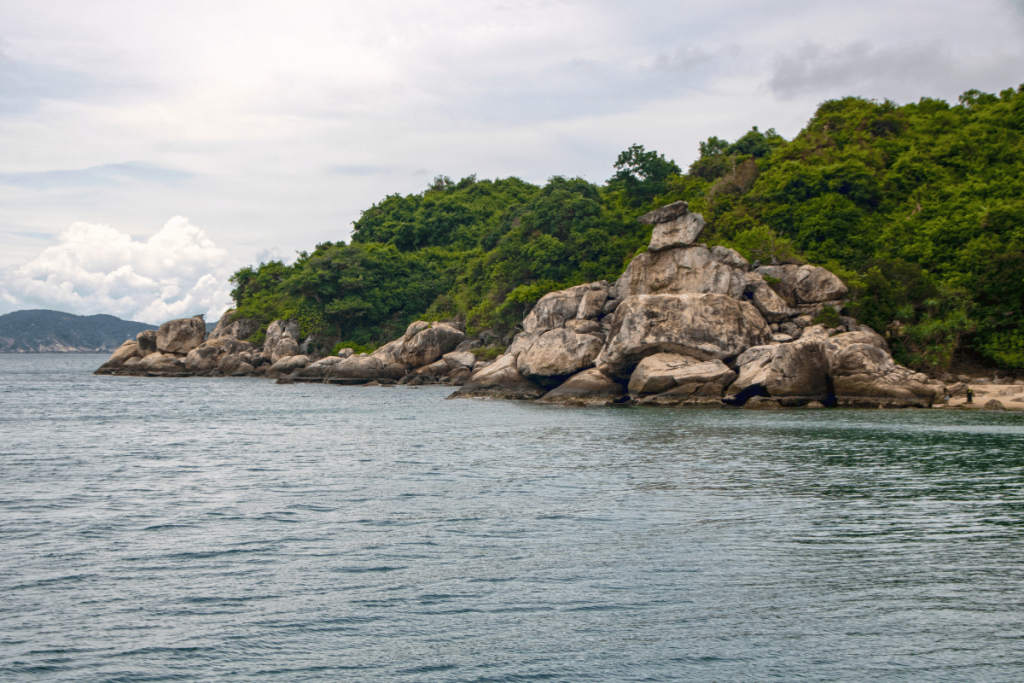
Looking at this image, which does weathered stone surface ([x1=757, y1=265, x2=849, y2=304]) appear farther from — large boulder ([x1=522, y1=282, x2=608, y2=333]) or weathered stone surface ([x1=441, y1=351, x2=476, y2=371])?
weathered stone surface ([x1=441, y1=351, x2=476, y2=371])

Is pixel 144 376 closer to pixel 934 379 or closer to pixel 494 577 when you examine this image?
pixel 934 379

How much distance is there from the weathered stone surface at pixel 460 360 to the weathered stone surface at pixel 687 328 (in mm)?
19381

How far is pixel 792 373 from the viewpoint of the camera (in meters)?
36.6

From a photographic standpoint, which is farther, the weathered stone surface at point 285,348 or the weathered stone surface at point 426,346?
the weathered stone surface at point 285,348

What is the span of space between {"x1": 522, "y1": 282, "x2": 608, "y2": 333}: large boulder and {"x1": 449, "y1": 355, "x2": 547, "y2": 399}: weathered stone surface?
3.06 meters

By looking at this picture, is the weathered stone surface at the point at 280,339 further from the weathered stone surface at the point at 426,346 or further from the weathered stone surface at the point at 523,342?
the weathered stone surface at the point at 523,342

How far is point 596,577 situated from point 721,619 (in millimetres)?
2184

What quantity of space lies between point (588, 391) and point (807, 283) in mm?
14572

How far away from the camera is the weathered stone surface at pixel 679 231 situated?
4497cm

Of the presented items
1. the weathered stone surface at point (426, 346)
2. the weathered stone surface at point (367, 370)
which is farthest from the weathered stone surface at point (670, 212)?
the weathered stone surface at point (367, 370)

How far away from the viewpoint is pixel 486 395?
4644 centimetres

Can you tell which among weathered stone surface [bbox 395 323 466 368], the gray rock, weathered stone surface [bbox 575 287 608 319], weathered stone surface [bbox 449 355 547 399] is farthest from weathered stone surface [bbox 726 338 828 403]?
weathered stone surface [bbox 395 323 466 368]

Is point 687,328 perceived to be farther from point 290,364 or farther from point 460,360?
point 290,364

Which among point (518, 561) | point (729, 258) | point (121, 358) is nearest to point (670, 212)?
point (729, 258)
